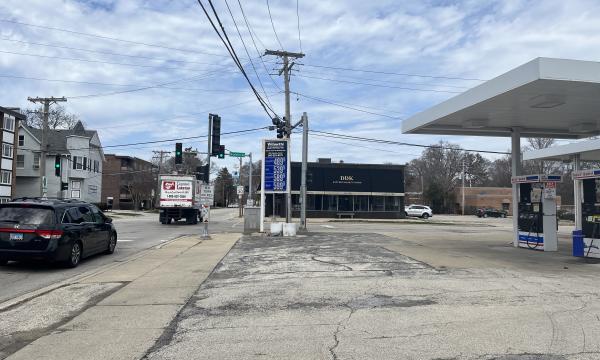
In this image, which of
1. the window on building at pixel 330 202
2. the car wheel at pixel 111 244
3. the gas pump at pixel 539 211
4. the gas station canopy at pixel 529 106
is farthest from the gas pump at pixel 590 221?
the window on building at pixel 330 202

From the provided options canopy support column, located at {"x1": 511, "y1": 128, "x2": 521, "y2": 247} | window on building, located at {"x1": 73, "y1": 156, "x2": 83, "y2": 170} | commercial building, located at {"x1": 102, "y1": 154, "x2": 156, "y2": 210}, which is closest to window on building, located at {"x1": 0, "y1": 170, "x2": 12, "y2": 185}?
window on building, located at {"x1": 73, "y1": 156, "x2": 83, "y2": 170}

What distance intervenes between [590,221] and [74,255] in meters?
14.2

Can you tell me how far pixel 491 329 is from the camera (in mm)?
6367

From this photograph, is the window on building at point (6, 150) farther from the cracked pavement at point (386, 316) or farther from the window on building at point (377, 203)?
the cracked pavement at point (386, 316)

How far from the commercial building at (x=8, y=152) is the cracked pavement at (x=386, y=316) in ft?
154

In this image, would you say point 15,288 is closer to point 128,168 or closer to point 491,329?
point 491,329

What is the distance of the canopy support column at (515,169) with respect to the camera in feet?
60.5

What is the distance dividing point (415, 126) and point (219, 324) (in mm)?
13738

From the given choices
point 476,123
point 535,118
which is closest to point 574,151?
point 535,118

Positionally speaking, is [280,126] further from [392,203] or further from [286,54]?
[392,203]

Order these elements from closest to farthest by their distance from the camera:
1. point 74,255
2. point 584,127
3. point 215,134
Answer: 1. point 74,255
2. point 584,127
3. point 215,134

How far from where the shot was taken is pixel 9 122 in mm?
50531

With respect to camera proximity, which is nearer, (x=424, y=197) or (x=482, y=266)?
(x=482, y=266)

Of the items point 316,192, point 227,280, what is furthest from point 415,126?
point 316,192
